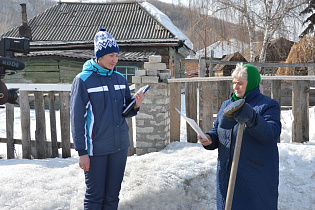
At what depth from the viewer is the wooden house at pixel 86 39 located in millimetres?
13773

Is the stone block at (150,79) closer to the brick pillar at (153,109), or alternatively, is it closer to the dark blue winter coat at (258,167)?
the brick pillar at (153,109)

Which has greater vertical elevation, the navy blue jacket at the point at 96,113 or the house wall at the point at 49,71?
the house wall at the point at 49,71

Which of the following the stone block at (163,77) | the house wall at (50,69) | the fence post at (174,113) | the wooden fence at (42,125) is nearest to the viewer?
the stone block at (163,77)

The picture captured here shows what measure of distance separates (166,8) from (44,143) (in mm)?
89674

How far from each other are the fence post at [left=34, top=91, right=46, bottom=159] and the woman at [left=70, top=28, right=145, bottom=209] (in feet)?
10.8

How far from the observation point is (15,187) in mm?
3516

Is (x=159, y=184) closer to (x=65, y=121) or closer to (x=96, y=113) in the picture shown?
(x=96, y=113)

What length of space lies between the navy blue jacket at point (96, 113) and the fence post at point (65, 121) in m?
3.04

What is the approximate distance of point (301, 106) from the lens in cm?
481

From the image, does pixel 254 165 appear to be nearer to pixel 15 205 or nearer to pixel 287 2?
pixel 15 205

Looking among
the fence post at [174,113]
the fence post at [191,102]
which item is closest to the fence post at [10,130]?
the fence post at [174,113]

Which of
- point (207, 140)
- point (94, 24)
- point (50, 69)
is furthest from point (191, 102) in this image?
point (94, 24)

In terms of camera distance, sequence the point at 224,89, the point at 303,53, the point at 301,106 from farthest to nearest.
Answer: the point at 303,53 → the point at 224,89 → the point at 301,106

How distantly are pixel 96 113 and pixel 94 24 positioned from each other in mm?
15510
